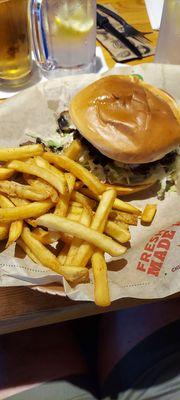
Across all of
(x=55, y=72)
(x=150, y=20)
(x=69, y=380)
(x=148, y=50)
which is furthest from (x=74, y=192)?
(x=150, y=20)

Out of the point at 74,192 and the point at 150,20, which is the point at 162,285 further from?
the point at 150,20

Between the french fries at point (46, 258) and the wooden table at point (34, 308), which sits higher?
the french fries at point (46, 258)

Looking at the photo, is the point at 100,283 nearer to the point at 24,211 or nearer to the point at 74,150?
the point at 24,211

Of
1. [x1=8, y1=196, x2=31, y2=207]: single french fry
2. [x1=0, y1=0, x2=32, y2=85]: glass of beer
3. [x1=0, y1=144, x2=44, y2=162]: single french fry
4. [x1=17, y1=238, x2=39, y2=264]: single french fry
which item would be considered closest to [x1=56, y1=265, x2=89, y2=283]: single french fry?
[x1=17, y1=238, x2=39, y2=264]: single french fry

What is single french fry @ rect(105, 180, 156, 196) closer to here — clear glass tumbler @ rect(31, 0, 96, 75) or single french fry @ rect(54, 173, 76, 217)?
single french fry @ rect(54, 173, 76, 217)

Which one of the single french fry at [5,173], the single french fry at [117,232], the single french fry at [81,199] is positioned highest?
the single french fry at [5,173]

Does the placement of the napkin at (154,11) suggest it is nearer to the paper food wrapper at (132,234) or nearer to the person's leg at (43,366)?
the paper food wrapper at (132,234)

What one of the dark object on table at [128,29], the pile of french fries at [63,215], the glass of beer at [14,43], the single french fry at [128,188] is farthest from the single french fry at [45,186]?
the dark object on table at [128,29]
